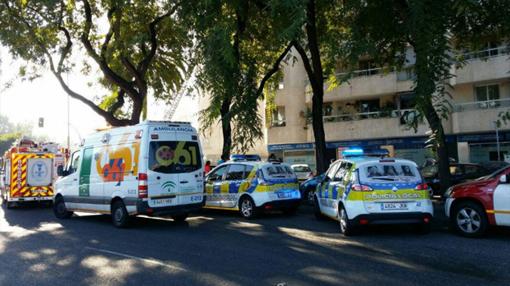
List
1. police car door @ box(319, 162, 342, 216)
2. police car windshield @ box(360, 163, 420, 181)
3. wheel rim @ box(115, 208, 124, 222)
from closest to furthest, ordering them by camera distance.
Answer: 1. police car windshield @ box(360, 163, 420, 181)
2. police car door @ box(319, 162, 342, 216)
3. wheel rim @ box(115, 208, 124, 222)

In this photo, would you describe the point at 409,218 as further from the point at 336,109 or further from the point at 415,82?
the point at 336,109

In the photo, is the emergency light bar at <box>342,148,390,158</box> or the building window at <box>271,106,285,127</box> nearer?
the emergency light bar at <box>342,148,390,158</box>

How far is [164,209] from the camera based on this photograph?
11.1 metres

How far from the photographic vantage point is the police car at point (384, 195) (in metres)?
8.74

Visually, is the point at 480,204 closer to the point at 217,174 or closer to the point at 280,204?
the point at 280,204

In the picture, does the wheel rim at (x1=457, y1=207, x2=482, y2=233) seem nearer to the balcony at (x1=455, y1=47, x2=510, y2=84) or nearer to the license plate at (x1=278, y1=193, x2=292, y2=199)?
the license plate at (x1=278, y1=193, x2=292, y2=199)

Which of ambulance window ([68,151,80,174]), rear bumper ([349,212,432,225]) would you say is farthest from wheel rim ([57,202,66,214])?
rear bumper ([349,212,432,225])

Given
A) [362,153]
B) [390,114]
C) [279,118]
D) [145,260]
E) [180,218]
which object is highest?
[279,118]

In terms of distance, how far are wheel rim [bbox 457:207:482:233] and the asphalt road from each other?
0.99 ft

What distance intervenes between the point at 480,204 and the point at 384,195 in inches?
72.4

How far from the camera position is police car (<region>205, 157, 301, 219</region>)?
12.0 m

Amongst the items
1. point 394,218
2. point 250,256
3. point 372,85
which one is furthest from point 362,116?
point 250,256

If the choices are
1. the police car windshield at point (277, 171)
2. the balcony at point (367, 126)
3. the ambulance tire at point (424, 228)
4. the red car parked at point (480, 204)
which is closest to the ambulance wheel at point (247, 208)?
the police car windshield at point (277, 171)

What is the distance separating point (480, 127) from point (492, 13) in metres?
15.1
